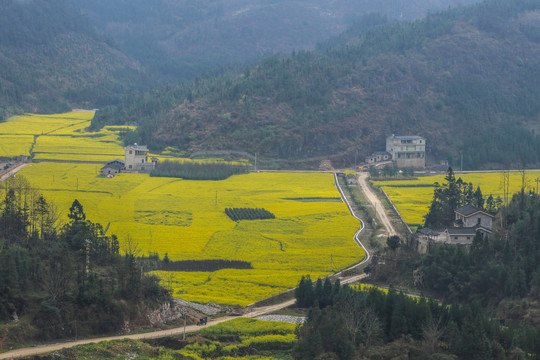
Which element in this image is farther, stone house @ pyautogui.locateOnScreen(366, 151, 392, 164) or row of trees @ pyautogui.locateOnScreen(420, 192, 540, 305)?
stone house @ pyautogui.locateOnScreen(366, 151, 392, 164)

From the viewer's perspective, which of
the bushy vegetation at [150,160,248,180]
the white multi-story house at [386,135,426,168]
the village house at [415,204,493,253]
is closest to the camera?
the village house at [415,204,493,253]

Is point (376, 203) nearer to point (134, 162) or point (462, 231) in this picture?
point (462, 231)

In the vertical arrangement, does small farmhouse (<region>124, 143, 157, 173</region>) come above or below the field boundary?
above

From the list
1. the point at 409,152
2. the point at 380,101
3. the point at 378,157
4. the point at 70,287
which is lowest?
the point at 70,287

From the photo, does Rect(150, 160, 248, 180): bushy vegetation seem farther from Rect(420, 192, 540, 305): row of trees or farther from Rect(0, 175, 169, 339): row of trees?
Rect(0, 175, 169, 339): row of trees

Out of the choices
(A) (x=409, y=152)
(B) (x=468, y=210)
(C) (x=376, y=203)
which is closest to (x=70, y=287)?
(B) (x=468, y=210)

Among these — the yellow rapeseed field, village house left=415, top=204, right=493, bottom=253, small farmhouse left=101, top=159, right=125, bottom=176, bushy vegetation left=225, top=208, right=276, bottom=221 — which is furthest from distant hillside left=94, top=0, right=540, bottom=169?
village house left=415, top=204, right=493, bottom=253

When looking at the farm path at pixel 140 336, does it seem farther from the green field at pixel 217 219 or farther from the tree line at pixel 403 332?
the tree line at pixel 403 332
